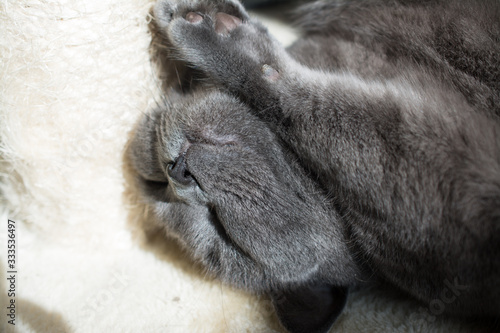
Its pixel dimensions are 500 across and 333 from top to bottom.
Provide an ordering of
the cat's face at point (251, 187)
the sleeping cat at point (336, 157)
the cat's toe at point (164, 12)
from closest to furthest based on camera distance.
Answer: the sleeping cat at point (336, 157) < the cat's face at point (251, 187) < the cat's toe at point (164, 12)

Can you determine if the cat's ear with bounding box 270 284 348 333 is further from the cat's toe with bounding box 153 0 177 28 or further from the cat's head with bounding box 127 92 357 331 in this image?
the cat's toe with bounding box 153 0 177 28

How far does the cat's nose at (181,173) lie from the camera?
96 cm

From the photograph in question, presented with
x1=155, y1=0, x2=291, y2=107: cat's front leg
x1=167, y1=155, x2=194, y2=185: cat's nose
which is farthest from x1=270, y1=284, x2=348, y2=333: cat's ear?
x1=155, y1=0, x2=291, y2=107: cat's front leg

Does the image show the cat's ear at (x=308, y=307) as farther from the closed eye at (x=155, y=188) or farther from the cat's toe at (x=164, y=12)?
the cat's toe at (x=164, y=12)

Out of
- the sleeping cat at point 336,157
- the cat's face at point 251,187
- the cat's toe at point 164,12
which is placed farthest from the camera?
the cat's toe at point 164,12

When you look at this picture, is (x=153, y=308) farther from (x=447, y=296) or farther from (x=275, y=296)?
(x=447, y=296)

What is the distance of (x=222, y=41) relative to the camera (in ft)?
3.22

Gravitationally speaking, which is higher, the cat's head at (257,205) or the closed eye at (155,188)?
the cat's head at (257,205)

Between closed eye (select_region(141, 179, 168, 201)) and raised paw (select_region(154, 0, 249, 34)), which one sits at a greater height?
raised paw (select_region(154, 0, 249, 34))

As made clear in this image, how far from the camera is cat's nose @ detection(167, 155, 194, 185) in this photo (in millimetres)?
955

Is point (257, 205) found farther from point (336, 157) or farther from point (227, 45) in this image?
point (227, 45)

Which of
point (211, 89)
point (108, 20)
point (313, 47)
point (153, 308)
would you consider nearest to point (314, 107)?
point (211, 89)

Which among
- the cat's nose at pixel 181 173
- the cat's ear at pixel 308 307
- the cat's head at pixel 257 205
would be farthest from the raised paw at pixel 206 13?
the cat's ear at pixel 308 307

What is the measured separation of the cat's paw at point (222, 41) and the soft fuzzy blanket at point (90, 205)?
0.16 metres
